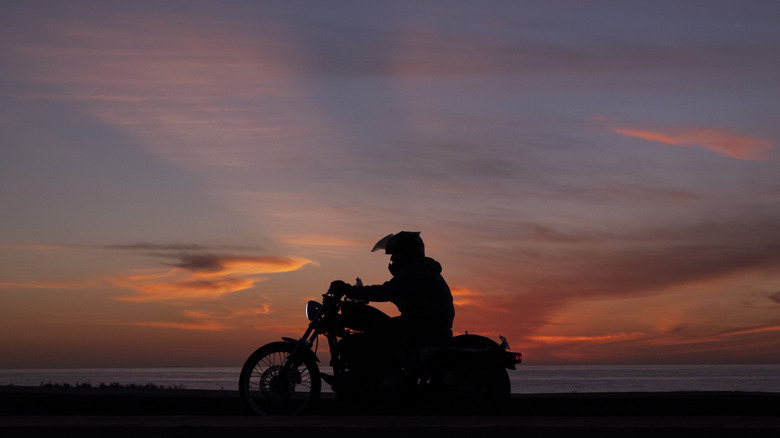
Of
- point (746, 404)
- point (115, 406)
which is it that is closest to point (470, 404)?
point (746, 404)

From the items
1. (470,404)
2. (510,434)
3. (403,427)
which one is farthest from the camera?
(470,404)

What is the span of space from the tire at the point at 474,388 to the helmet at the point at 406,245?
1.26 meters

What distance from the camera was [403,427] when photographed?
6.39 meters

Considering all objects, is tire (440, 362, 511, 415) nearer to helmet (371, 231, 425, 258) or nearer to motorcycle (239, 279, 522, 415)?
motorcycle (239, 279, 522, 415)

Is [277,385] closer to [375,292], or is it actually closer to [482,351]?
[375,292]

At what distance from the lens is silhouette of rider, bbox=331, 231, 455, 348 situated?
9.49 metres

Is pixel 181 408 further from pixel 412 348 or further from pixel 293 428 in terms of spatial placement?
pixel 293 428

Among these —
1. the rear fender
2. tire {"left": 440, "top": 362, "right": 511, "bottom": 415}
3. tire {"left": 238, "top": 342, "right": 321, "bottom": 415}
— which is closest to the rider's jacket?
the rear fender

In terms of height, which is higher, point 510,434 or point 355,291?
point 355,291

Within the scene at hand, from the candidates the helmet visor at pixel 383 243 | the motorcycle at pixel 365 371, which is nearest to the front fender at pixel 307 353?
the motorcycle at pixel 365 371

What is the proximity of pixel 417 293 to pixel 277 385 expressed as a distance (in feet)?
5.86

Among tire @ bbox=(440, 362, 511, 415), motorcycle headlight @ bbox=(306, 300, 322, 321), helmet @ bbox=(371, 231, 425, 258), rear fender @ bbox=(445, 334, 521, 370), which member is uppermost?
helmet @ bbox=(371, 231, 425, 258)

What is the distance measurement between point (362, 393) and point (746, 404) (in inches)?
208

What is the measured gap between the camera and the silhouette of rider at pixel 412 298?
31.1ft
